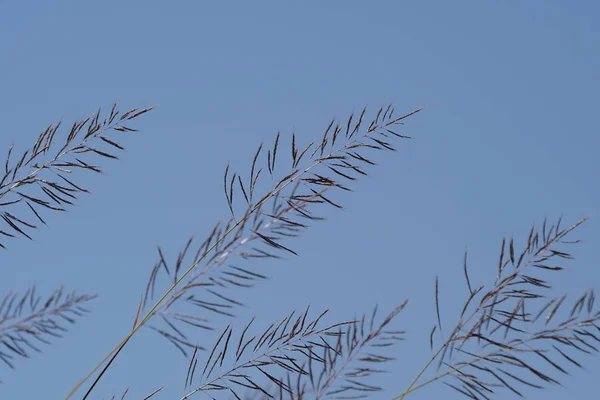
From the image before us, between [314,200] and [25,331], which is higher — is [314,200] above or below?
above

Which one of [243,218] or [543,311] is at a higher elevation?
[543,311]

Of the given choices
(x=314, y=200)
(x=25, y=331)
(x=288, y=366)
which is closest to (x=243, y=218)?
(x=314, y=200)

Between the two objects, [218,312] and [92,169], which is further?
[92,169]

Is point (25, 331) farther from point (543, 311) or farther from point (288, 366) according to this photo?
point (543, 311)

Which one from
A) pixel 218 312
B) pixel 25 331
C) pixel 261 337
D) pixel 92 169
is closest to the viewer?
pixel 218 312

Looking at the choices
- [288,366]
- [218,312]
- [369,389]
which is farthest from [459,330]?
[218,312]

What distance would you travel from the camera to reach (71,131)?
2.39 meters

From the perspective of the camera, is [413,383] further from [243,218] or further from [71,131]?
[71,131]

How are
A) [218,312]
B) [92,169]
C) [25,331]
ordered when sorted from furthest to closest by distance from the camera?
[92,169] → [25,331] → [218,312]

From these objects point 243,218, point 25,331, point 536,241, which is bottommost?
point 25,331

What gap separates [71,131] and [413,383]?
1222mm

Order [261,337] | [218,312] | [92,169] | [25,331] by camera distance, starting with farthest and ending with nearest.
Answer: [92,169]
[25,331]
[261,337]
[218,312]

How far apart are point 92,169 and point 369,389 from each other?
984 millimetres

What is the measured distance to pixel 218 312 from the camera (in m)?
1.86
